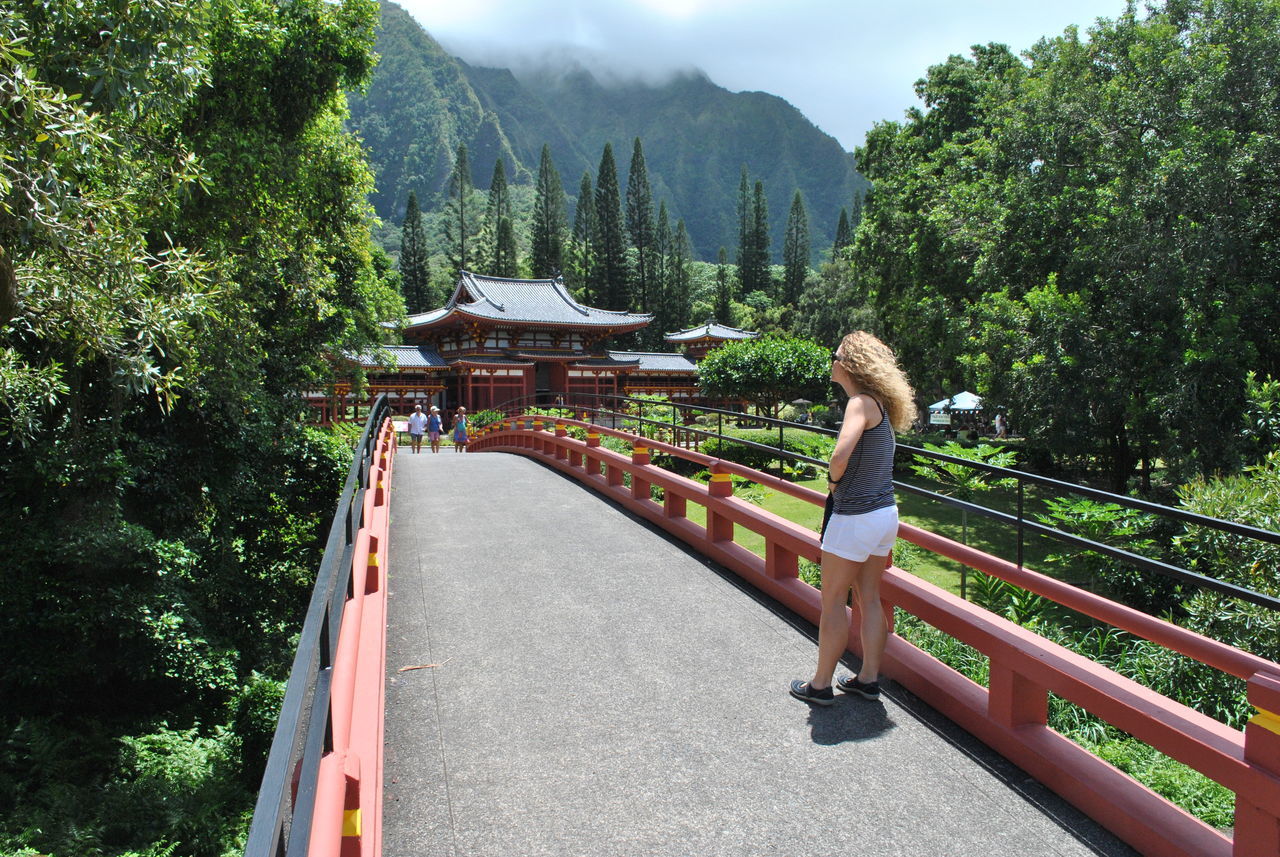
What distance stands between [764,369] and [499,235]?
41249mm

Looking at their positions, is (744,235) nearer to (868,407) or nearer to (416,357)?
(416,357)

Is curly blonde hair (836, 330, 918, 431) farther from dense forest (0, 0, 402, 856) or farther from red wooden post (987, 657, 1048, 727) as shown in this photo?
dense forest (0, 0, 402, 856)

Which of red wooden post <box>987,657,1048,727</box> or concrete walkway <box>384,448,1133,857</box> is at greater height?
red wooden post <box>987,657,1048,727</box>

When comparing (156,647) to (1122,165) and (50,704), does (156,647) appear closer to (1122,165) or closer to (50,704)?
(50,704)

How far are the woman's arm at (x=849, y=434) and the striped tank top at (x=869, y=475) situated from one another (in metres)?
0.06

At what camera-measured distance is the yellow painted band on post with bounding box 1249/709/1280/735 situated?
2.62 meters

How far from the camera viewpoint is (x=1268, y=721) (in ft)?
8.69

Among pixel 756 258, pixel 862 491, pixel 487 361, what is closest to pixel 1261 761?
pixel 862 491

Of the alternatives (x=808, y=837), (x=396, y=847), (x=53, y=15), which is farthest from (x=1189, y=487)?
(x=53, y=15)

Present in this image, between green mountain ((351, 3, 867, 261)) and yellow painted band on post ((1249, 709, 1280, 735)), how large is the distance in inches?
6437

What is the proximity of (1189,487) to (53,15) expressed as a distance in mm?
12036

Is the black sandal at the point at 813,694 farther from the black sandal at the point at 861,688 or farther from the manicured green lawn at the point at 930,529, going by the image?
the manicured green lawn at the point at 930,529

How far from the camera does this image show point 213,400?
1117 centimetres

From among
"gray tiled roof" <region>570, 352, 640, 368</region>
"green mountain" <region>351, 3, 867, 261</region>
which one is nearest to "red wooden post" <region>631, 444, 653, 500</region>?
"gray tiled roof" <region>570, 352, 640, 368</region>
